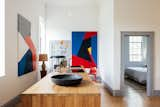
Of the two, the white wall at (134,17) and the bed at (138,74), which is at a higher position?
the white wall at (134,17)

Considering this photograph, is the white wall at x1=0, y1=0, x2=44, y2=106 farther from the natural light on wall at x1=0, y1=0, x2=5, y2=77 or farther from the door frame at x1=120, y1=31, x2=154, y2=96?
the door frame at x1=120, y1=31, x2=154, y2=96

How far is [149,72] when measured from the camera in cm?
575

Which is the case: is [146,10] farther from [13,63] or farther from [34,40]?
[13,63]

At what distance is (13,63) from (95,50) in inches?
193

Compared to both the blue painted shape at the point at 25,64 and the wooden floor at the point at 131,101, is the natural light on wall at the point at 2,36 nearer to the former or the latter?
the blue painted shape at the point at 25,64

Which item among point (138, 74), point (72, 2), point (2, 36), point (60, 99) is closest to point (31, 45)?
point (2, 36)

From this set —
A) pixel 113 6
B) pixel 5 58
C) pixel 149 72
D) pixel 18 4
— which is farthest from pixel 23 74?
pixel 149 72

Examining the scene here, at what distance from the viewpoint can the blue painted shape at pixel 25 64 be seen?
4766 millimetres

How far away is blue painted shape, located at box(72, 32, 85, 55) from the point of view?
846 centimetres

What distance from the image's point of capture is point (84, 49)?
8.55 metres

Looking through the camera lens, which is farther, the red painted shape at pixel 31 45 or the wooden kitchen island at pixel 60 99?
the red painted shape at pixel 31 45

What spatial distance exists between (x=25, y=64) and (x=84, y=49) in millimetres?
3841

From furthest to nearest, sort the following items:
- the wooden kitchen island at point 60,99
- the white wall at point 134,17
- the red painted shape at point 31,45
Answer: the white wall at point 134,17, the red painted shape at point 31,45, the wooden kitchen island at point 60,99

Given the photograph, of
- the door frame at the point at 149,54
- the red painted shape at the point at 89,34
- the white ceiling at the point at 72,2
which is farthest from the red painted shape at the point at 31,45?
the red painted shape at the point at 89,34
